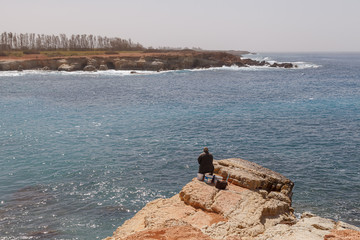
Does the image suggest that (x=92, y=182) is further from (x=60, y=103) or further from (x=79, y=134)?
(x=60, y=103)

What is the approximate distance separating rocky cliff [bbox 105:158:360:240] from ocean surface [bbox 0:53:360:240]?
2.67m

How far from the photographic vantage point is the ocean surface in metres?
15.4

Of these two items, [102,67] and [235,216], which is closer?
[235,216]

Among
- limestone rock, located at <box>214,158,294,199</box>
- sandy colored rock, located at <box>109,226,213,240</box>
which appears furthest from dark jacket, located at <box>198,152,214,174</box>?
sandy colored rock, located at <box>109,226,213,240</box>

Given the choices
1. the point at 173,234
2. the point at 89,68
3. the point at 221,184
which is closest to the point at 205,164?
the point at 221,184

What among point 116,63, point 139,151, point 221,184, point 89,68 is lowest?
point 139,151

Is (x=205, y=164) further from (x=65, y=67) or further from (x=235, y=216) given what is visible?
(x=65, y=67)

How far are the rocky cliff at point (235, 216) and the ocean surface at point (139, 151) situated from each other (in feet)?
8.77

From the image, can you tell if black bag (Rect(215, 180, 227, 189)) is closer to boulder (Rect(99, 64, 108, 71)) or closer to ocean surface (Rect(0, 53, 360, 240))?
ocean surface (Rect(0, 53, 360, 240))

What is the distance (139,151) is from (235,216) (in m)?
13.2

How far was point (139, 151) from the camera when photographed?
2348 cm

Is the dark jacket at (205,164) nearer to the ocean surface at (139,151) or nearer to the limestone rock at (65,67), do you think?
the ocean surface at (139,151)

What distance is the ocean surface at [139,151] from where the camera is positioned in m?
15.4

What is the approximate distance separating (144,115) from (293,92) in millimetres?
30308
